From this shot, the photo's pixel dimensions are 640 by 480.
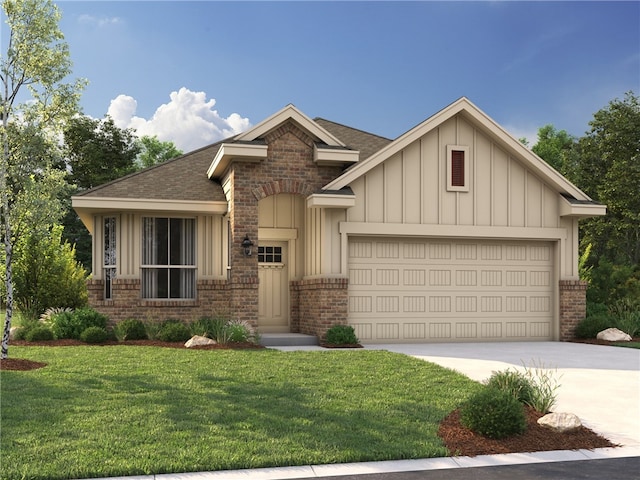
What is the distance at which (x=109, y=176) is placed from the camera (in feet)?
133

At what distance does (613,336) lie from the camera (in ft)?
54.6

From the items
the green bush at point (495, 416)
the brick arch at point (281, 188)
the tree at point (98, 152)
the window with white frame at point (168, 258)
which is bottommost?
the green bush at point (495, 416)

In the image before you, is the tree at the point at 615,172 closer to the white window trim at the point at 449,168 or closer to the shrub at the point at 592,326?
the shrub at the point at 592,326

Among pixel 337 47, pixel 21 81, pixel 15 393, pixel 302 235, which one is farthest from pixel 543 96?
pixel 15 393

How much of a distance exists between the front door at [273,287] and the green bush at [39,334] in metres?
5.29

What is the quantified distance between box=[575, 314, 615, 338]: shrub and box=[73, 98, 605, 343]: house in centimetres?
26

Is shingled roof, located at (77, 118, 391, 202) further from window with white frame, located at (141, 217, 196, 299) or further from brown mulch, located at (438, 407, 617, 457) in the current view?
brown mulch, located at (438, 407, 617, 457)

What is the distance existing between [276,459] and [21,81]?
906cm

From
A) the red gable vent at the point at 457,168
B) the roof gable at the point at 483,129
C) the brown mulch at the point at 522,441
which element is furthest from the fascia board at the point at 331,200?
the brown mulch at the point at 522,441

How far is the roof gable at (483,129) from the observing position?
52.6ft

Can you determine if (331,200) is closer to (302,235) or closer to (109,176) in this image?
(302,235)

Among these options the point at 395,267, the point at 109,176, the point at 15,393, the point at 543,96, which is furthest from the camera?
the point at 109,176

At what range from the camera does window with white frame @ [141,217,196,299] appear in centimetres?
1714

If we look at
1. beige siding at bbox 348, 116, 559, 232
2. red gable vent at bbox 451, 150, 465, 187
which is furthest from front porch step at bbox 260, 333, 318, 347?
red gable vent at bbox 451, 150, 465, 187
